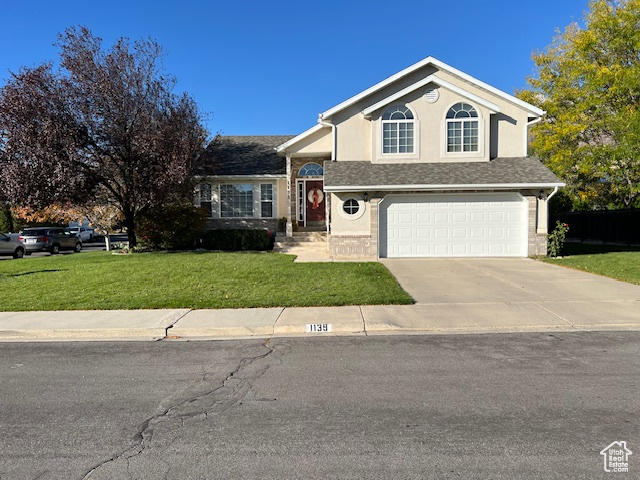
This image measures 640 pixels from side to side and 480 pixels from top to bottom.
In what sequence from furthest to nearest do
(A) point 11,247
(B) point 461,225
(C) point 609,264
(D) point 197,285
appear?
1. (A) point 11,247
2. (B) point 461,225
3. (C) point 609,264
4. (D) point 197,285

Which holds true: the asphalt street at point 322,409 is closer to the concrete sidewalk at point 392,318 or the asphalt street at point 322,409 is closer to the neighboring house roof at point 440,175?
the concrete sidewalk at point 392,318

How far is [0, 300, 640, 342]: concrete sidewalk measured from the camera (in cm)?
686

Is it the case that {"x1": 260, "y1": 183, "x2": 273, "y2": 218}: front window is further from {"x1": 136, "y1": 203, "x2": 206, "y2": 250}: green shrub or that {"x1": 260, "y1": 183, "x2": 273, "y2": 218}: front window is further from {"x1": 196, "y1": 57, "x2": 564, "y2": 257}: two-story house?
{"x1": 196, "y1": 57, "x2": 564, "y2": 257}: two-story house

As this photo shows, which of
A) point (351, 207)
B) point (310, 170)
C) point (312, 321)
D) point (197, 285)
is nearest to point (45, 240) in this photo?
point (310, 170)

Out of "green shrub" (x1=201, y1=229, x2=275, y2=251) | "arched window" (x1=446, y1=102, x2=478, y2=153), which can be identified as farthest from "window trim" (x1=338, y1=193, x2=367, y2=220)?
"green shrub" (x1=201, y1=229, x2=275, y2=251)

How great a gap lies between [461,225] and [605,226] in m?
12.9

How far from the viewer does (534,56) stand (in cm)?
2380

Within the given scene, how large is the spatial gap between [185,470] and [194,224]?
1713cm

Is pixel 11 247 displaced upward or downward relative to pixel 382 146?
downward

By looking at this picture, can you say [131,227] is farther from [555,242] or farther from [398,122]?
[555,242]

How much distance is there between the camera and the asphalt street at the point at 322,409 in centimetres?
318

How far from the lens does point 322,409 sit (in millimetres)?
4098

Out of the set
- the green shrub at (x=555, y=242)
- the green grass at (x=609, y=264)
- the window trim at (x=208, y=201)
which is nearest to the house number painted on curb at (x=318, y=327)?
the green grass at (x=609, y=264)

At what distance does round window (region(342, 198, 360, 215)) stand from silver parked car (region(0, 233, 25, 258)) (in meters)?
17.8
